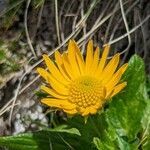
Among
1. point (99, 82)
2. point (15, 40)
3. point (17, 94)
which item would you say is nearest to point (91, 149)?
point (99, 82)

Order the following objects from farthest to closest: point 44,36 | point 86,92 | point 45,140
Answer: point 44,36 < point 45,140 < point 86,92

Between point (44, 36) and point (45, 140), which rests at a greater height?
point (44, 36)

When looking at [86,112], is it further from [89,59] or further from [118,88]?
[89,59]

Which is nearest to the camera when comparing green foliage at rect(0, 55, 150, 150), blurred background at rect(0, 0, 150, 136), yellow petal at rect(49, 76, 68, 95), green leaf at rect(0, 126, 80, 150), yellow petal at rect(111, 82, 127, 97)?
yellow petal at rect(111, 82, 127, 97)

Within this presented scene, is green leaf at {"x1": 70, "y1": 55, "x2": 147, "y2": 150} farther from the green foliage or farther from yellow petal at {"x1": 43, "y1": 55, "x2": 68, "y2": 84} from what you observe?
yellow petal at {"x1": 43, "y1": 55, "x2": 68, "y2": 84}

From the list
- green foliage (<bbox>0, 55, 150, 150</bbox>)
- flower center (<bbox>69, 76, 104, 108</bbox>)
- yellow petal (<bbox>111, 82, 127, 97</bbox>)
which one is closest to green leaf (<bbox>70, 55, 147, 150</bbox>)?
green foliage (<bbox>0, 55, 150, 150</bbox>)

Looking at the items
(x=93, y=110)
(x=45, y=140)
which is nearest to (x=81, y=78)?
(x=93, y=110)

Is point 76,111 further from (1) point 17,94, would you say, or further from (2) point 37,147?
(1) point 17,94

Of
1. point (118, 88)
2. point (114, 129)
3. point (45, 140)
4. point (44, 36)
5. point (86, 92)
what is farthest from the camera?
point (44, 36)
